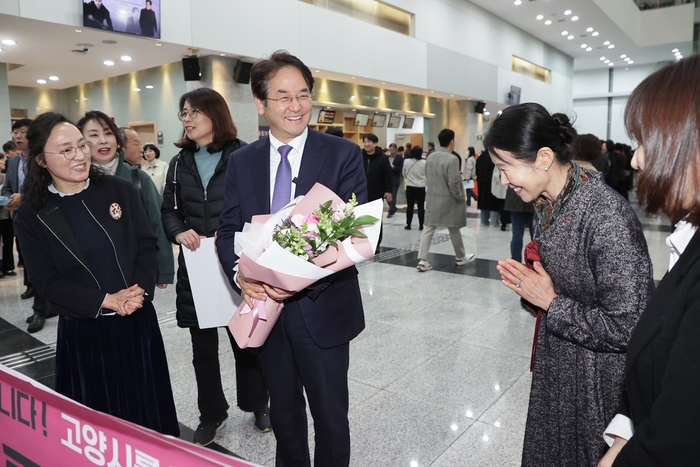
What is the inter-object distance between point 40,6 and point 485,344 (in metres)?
7.30

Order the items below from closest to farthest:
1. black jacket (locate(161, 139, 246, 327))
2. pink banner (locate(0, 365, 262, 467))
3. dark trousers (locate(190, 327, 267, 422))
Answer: pink banner (locate(0, 365, 262, 467)) → black jacket (locate(161, 139, 246, 327)) → dark trousers (locate(190, 327, 267, 422))

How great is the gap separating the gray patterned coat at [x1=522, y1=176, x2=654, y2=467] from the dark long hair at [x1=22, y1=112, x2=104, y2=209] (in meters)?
1.82

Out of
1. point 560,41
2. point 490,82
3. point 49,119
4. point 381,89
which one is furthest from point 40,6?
point 560,41

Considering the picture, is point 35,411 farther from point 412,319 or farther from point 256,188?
point 412,319

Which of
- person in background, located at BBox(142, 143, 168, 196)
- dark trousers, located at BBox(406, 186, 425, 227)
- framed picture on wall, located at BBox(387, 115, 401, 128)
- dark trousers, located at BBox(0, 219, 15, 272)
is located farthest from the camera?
framed picture on wall, located at BBox(387, 115, 401, 128)

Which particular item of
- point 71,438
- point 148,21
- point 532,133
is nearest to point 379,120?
point 148,21

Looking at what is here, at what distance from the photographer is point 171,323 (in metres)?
4.39

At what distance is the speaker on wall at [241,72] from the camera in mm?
9672

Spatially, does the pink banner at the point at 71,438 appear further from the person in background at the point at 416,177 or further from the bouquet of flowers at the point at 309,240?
the person in background at the point at 416,177

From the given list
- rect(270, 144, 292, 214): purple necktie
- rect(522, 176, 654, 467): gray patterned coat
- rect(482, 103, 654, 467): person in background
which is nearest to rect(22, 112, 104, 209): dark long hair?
rect(270, 144, 292, 214): purple necktie

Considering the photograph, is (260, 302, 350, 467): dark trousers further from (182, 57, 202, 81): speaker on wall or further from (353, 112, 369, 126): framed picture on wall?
(353, 112, 369, 126): framed picture on wall

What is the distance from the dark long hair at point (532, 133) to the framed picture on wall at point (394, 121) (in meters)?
14.2

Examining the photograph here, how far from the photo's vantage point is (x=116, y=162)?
9.49 ft

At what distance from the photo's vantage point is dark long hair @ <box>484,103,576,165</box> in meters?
1.47
